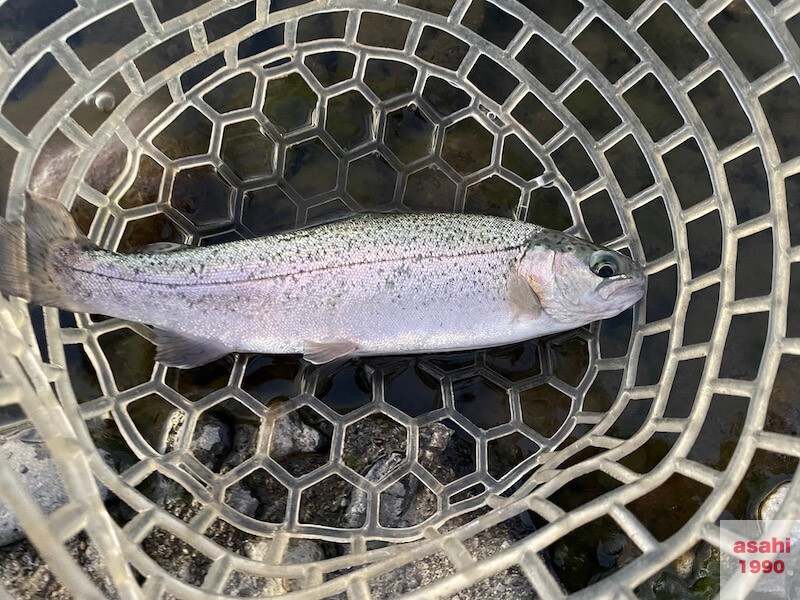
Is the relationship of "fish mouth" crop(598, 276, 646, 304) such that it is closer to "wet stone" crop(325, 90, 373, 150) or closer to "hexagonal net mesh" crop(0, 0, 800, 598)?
"hexagonal net mesh" crop(0, 0, 800, 598)

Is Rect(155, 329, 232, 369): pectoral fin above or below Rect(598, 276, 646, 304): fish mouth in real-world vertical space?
below

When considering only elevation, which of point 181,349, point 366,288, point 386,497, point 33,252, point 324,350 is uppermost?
point 366,288

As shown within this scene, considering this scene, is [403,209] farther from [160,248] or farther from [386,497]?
[386,497]

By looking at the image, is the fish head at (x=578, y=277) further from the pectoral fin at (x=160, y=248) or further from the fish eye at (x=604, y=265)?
the pectoral fin at (x=160, y=248)

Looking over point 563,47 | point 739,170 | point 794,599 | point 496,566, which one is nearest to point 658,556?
point 496,566

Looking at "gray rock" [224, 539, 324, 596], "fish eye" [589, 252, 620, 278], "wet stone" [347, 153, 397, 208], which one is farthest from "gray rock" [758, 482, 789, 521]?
"wet stone" [347, 153, 397, 208]

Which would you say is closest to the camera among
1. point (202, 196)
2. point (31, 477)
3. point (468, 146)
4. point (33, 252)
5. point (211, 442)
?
point (33, 252)

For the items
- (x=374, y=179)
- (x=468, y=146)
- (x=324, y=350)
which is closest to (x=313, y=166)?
(x=374, y=179)

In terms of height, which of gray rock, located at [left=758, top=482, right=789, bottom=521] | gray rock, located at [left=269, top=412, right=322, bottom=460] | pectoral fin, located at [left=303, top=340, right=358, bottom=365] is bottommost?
gray rock, located at [left=269, top=412, right=322, bottom=460]
